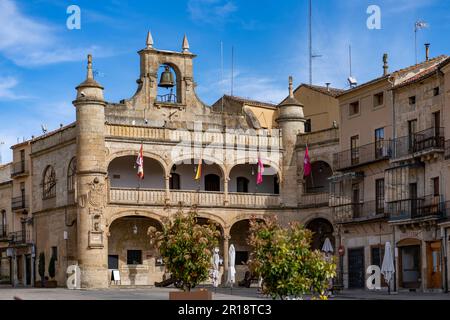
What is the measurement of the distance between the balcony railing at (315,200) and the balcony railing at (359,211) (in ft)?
10.0

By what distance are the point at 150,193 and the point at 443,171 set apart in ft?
58.6

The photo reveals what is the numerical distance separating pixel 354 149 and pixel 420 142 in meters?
7.44

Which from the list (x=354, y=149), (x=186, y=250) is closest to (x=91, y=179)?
(x=354, y=149)

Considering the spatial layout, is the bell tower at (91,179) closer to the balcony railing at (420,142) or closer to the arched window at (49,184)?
the arched window at (49,184)

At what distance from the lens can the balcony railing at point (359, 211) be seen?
A: 49.0m

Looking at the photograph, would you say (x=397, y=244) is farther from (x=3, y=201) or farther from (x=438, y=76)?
(x=3, y=201)

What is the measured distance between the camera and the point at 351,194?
52.0m

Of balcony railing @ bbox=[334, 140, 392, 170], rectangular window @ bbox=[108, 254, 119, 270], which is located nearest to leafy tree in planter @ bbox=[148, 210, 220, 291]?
balcony railing @ bbox=[334, 140, 392, 170]

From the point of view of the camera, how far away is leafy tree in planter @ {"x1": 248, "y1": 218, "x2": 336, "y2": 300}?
2333 centimetres

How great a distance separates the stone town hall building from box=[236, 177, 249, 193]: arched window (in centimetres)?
6

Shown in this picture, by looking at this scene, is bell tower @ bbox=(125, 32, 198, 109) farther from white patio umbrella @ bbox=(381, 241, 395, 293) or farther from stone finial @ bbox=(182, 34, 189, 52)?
white patio umbrella @ bbox=(381, 241, 395, 293)

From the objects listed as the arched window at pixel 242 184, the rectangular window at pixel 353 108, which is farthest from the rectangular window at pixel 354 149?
the arched window at pixel 242 184

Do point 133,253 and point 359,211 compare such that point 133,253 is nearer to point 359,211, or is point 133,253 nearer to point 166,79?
point 166,79
